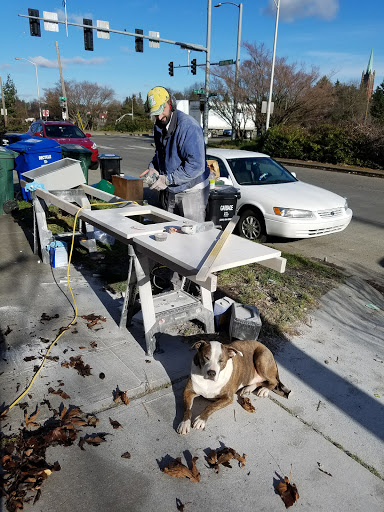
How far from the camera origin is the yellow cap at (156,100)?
376cm

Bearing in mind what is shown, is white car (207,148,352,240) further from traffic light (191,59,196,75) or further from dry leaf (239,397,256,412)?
traffic light (191,59,196,75)

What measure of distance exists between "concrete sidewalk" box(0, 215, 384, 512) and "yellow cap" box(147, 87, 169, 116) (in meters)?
2.11

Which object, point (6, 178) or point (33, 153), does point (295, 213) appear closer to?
point (33, 153)

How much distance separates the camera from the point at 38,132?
14352 mm

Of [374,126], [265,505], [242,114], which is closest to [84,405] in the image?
[265,505]

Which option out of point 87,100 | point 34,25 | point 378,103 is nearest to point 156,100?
point 34,25

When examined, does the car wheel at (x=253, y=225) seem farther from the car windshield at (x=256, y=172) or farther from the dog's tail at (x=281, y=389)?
the dog's tail at (x=281, y=389)

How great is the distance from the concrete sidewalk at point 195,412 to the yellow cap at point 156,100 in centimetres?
211

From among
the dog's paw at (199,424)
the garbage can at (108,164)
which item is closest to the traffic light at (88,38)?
the garbage can at (108,164)

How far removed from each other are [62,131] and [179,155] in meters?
11.9

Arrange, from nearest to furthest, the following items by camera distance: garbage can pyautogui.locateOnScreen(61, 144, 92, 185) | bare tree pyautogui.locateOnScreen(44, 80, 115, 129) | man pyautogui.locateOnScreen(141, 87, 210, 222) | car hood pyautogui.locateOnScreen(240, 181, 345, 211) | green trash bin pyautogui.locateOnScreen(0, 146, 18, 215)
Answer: man pyautogui.locateOnScreen(141, 87, 210, 222)
car hood pyautogui.locateOnScreen(240, 181, 345, 211)
green trash bin pyautogui.locateOnScreen(0, 146, 18, 215)
garbage can pyautogui.locateOnScreen(61, 144, 92, 185)
bare tree pyautogui.locateOnScreen(44, 80, 115, 129)

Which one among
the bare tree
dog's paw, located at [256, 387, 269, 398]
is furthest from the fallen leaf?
the bare tree

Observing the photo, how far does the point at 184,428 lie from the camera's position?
2600mm

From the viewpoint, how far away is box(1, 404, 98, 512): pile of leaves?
2137mm
